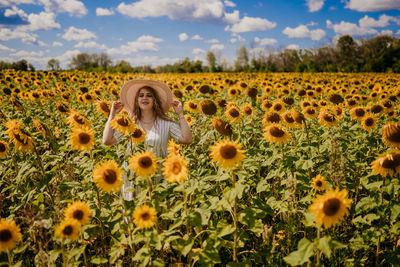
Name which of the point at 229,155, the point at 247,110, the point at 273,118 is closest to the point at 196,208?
the point at 229,155

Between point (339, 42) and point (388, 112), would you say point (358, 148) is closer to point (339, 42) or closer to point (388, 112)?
point (388, 112)

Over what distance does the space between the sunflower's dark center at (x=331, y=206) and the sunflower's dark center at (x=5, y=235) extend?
2511 millimetres

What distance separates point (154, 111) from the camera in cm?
407

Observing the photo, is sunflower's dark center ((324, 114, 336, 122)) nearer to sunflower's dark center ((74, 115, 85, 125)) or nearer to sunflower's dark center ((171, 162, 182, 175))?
sunflower's dark center ((171, 162, 182, 175))

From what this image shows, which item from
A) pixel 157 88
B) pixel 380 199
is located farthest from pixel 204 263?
pixel 157 88

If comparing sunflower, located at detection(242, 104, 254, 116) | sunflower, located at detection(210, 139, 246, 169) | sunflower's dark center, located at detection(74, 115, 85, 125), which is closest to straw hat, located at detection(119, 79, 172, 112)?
sunflower's dark center, located at detection(74, 115, 85, 125)

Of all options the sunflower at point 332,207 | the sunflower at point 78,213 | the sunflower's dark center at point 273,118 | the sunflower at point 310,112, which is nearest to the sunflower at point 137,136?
the sunflower at point 78,213

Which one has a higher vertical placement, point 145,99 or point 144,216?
point 145,99

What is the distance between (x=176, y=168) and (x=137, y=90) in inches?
85.9

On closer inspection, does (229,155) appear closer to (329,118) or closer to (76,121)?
(76,121)

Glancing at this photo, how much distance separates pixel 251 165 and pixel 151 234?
4.83 feet

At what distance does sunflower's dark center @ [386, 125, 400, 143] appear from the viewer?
308 cm

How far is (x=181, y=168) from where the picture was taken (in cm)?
224

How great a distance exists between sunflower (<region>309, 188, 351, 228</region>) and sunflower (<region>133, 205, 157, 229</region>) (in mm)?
1259
